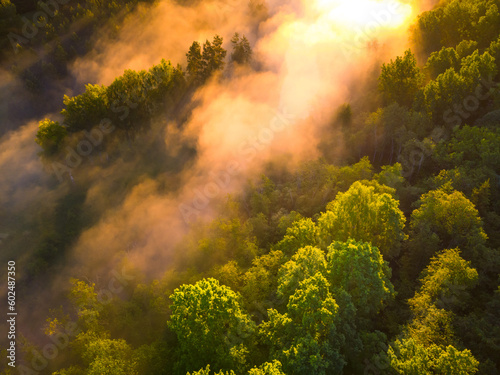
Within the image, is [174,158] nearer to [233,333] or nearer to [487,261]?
[233,333]

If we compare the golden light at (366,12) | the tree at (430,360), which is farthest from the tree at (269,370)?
the golden light at (366,12)

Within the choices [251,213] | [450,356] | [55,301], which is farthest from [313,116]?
[55,301]

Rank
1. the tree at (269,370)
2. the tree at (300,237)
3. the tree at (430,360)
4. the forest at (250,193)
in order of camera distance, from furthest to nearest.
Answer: the tree at (300,237) → the forest at (250,193) → the tree at (430,360) → the tree at (269,370)

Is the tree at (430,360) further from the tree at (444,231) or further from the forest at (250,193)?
the tree at (444,231)

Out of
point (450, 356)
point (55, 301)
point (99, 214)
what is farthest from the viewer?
point (99, 214)

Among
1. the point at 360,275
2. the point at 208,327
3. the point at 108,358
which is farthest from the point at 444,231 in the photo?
the point at 108,358

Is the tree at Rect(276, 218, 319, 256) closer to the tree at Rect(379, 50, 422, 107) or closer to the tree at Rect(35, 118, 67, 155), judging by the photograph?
the tree at Rect(379, 50, 422, 107)

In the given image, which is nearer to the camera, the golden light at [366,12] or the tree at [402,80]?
the tree at [402,80]
